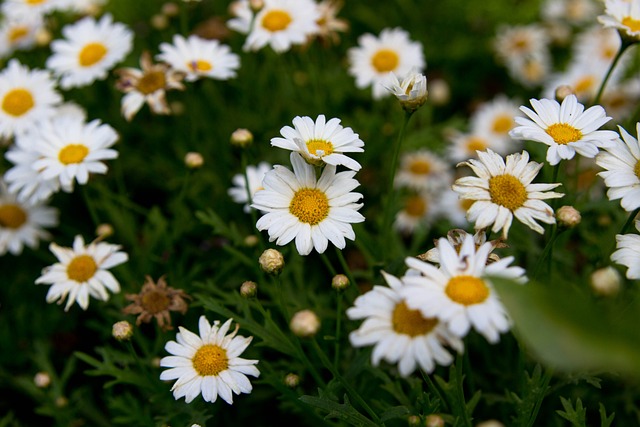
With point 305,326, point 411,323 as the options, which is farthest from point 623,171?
point 305,326

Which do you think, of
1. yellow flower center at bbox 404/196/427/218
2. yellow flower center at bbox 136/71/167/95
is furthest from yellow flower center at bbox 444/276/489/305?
yellow flower center at bbox 404/196/427/218

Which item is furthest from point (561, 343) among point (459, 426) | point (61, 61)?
point (61, 61)

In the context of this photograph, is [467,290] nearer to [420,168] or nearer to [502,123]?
[420,168]

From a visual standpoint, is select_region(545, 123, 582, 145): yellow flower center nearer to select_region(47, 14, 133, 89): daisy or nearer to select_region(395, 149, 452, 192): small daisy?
select_region(395, 149, 452, 192): small daisy

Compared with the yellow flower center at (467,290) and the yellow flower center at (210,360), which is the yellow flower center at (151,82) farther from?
the yellow flower center at (467,290)

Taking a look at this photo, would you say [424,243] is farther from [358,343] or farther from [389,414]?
[358,343]

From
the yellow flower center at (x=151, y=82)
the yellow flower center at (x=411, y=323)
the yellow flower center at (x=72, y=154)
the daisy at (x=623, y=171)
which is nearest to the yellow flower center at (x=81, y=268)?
the yellow flower center at (x=72, y=154)

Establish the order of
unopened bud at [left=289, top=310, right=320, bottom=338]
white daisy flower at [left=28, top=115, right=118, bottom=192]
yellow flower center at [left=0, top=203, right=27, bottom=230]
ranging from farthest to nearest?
yellow flower center at [left=0, top=203, right=27, bottom=230] → white daisy flower at [left=28, top=115, right=118, bottom=192] → unopened bud at [left=289, top=310, right=320, bottom=338]
